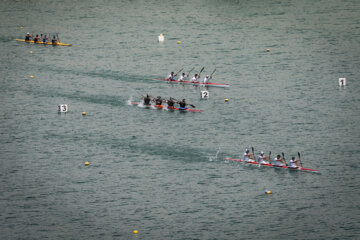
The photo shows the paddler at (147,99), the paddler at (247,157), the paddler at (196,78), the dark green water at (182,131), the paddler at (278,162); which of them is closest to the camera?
the dark green water at (182,131)

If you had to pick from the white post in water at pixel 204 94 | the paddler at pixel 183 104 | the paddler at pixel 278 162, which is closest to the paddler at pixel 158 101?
the paddler at pixel 183 104

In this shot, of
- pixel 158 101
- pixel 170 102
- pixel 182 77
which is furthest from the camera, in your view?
pixel 182 77

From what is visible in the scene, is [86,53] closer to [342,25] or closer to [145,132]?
[145,132]

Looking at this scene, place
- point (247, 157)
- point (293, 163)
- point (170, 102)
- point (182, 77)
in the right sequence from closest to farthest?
point (293, 163)
point (247, 157)
point (170, 102)
point (182, 77)

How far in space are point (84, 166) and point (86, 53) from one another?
31919mm

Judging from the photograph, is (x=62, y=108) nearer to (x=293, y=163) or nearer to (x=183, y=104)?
(x=183, y=104)

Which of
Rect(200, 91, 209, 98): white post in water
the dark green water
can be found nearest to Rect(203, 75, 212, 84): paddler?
the dark green water

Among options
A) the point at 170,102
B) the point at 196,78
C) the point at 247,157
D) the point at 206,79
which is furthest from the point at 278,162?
the point at 196,78

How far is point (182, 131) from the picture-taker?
6197 centimetres

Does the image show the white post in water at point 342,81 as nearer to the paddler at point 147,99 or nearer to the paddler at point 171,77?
the paddler at point 171,77

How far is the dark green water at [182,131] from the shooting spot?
4897 cm

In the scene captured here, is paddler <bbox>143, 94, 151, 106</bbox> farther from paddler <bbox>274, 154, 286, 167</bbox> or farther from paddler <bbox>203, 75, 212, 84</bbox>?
paddler <bbox>274, 154, 286, 167</bbox>

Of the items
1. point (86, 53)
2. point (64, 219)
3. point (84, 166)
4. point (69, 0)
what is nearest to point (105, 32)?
point (86, 53)

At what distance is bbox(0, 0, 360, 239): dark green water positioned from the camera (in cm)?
4897
